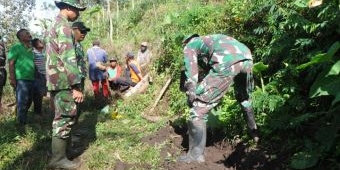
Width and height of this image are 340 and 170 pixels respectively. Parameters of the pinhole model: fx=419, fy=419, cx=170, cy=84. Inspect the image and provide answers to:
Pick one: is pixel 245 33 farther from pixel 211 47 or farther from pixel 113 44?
pixel 113 44

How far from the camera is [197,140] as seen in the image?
4773 millimetres

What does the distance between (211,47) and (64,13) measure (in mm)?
1838

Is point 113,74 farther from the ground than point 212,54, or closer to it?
closer to it

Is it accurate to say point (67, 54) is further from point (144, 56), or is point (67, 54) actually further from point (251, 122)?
point (144, 56)

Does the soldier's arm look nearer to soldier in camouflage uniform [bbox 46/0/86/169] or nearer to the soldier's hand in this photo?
soldier in camouflage uniform [bbox 46/0/86/169]

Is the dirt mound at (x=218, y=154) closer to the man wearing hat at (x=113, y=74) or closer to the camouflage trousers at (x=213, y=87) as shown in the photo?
the camouflage trousers at (x=213, y=87)

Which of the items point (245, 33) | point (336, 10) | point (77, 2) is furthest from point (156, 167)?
point (245, 33)

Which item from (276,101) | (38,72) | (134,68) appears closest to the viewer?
(276,101)

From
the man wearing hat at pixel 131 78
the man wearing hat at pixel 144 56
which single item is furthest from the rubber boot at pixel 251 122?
the man wearing hat at pixel 144 56

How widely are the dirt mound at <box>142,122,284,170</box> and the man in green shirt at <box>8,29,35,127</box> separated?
9.08 feet

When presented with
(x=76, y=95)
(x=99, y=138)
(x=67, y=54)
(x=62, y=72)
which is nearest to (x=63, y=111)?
(x=76, y=95)

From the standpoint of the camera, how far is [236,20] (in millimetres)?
7953

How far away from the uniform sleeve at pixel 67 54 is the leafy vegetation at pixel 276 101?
1.14 meters

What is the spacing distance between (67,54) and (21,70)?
301 centimetres
